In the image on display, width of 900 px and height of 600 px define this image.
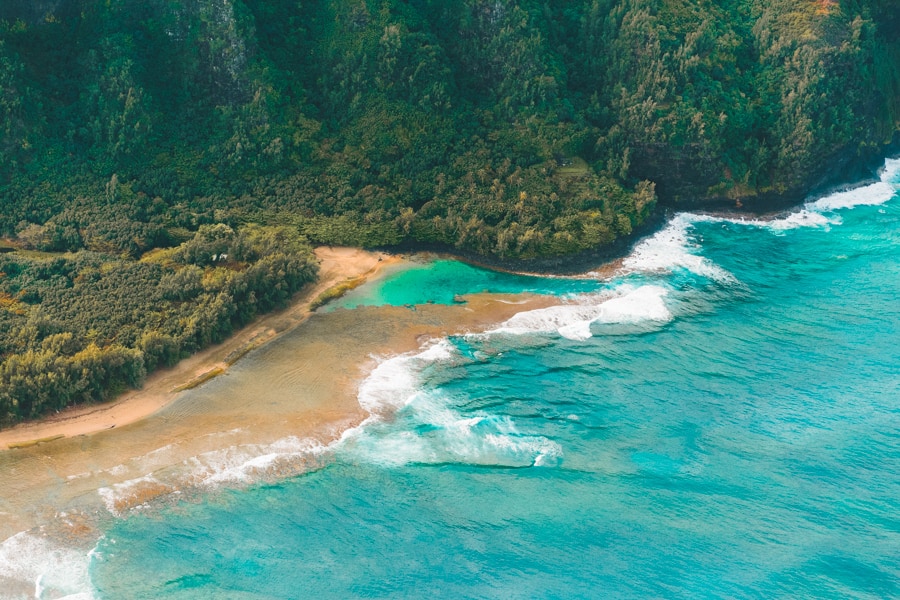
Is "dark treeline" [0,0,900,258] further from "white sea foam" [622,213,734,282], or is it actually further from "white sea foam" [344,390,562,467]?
"white sea foam" [344,390,562,467]

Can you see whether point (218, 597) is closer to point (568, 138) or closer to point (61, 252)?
point (61, 252)

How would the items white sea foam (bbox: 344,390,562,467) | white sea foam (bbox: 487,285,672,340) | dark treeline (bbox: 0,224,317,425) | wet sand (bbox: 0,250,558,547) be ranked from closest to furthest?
wet sand (bbox: 0,250,558,547) → white sea foam (bbox: 344,390,562,467) → dark treeline (bbox: 0,224,317,425) → white sea foam (bbox: 487,285,672,340)

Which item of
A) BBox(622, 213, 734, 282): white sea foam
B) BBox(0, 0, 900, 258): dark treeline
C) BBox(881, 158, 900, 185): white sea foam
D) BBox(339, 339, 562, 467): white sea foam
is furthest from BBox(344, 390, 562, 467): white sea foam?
BBox(881, 158, 900, 185): white sea foam

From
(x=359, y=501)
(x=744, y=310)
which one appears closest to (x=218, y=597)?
(x=359, y=501)

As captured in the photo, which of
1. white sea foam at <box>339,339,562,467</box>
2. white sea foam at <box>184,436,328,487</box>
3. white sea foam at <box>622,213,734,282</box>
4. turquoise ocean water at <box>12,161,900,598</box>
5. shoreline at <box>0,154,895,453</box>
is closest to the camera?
turquoise ocean water at <box>12,161,900,598</box>

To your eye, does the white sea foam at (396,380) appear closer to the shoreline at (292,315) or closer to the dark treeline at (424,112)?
the shoreline at (292,315)

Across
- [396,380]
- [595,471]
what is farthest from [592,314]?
[396,380]
